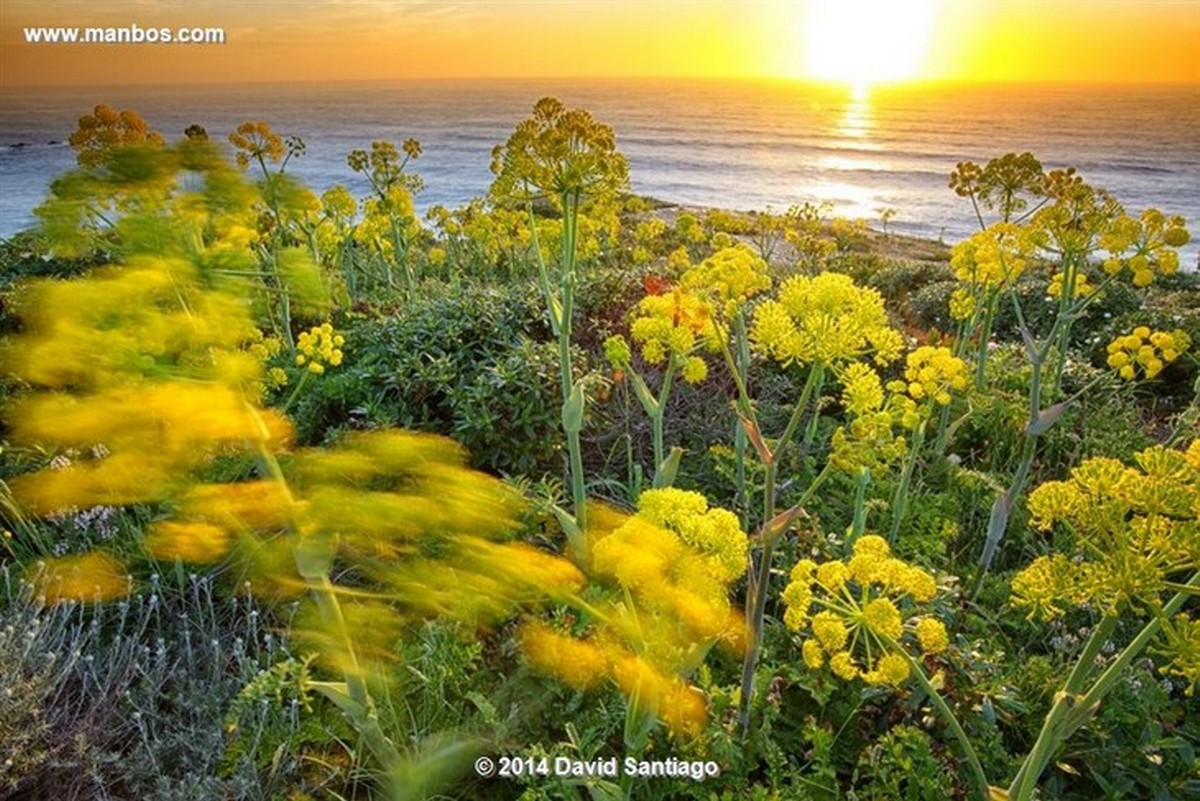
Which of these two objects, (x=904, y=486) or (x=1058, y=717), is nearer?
(x=1058, y=717)

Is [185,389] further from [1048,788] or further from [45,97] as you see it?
[45,97]

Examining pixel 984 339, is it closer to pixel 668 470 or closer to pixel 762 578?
pixel 668 470

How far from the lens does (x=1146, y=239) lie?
9.24 ft

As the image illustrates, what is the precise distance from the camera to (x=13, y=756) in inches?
83.0

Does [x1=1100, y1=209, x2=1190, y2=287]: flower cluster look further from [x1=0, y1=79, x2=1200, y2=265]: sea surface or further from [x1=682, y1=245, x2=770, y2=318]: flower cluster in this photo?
[x1=0, y1=79, x2=1200, y2=265]: sea surface

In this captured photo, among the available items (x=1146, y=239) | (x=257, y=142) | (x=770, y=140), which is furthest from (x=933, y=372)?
(x=770, y=140)

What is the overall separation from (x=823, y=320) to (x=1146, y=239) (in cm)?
204

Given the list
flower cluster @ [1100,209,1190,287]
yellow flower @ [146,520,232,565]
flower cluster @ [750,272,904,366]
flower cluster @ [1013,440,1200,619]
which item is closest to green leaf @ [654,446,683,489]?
flower cluster @ [750,272,904,366]

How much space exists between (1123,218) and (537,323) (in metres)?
3.06

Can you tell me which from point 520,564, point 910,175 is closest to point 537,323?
point 520,564

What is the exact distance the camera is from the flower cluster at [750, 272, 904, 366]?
1653 millimetres

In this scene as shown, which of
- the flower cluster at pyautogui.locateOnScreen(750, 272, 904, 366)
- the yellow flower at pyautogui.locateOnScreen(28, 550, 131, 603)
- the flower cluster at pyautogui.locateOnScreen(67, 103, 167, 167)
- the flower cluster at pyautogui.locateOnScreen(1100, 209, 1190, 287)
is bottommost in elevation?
the yellow flower at pyautogui.locateOnScreen(28, 550, 131, 603)

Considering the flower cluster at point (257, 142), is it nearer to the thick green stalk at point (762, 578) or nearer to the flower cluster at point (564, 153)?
the flower cluster at point (564, 153)

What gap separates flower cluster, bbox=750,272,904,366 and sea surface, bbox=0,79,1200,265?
185 centimetres
